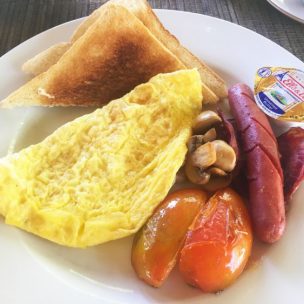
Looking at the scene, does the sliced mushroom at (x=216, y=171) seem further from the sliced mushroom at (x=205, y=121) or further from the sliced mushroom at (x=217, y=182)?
the sliced mushroom at (x=205, y=121)

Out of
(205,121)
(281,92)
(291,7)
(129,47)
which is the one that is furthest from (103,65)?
(291,7)

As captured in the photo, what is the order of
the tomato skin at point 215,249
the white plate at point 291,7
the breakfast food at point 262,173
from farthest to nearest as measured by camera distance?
the white plate at point 291,7 → the breakfast food at point 262,173 → the tomato skin at point 215,249

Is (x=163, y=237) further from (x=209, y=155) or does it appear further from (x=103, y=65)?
(x=103, y=65)

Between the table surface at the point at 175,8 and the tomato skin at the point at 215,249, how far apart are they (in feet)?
4.05

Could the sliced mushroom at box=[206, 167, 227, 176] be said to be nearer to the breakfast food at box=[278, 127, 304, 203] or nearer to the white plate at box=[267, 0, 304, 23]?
the breakfast food at box=[278, 127, 304, 203]

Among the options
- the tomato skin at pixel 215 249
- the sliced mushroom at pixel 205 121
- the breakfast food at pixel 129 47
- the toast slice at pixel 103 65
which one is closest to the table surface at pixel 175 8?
the breakfast food at pixel 129 47

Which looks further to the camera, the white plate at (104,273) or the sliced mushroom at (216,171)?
the sliced mushroom at (216,171)

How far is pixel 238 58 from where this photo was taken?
6.53ft

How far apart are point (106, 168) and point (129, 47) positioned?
0.60 m

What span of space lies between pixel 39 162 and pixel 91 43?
0.58 meters

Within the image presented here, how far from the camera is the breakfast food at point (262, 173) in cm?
142

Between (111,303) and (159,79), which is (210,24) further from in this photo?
(111,303)

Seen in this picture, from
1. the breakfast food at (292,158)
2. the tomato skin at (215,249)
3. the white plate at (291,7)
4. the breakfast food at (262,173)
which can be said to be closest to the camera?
the tomato skin at (215,249)

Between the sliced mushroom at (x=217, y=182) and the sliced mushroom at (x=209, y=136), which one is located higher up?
the sliced mushroom at (x=209, y=136)
